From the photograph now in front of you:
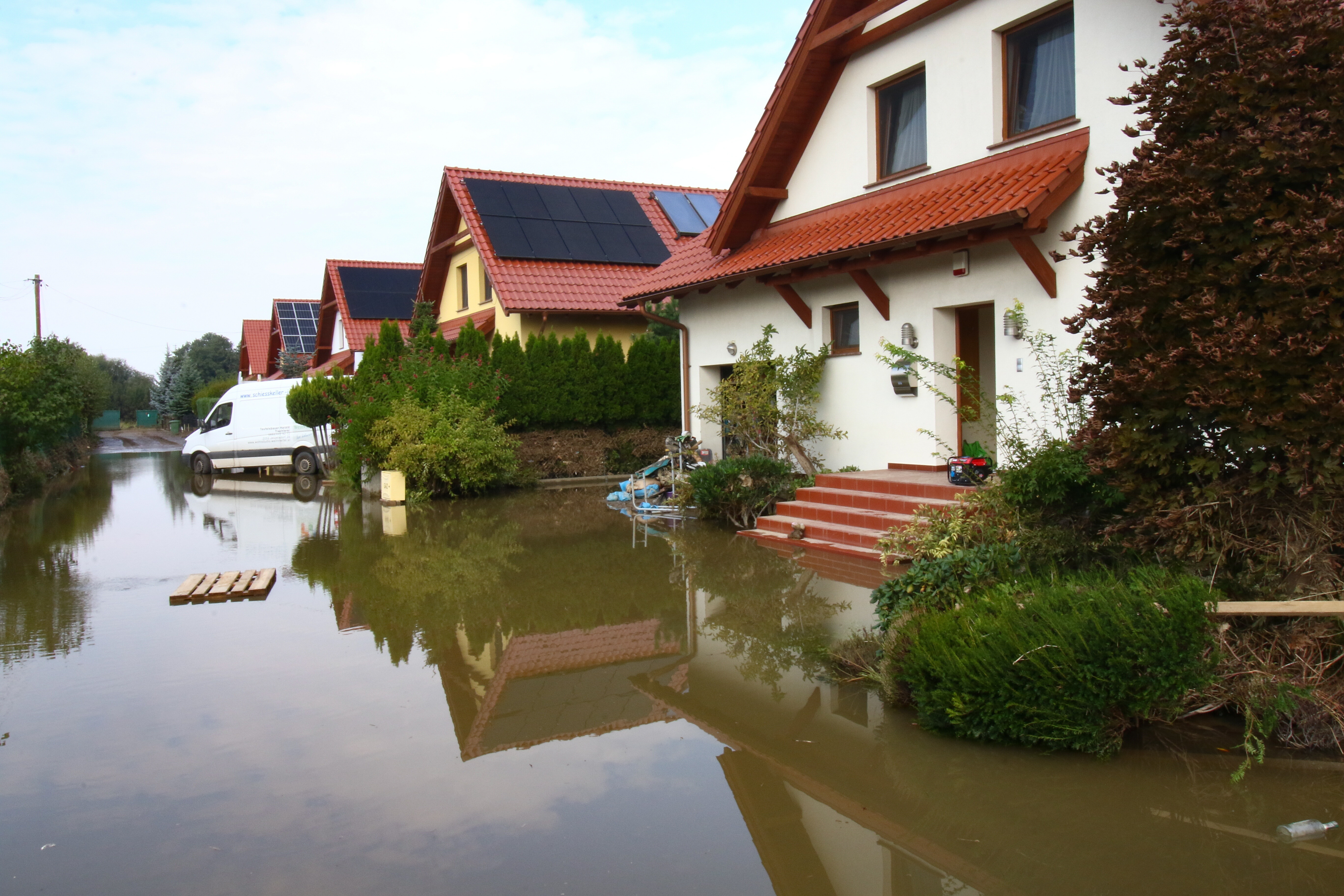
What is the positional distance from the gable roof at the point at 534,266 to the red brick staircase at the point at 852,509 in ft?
31.0

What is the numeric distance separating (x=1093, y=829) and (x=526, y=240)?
2082 centimetres

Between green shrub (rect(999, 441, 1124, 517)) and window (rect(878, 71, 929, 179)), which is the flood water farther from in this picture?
window (rect(878, 71, 929, 179))

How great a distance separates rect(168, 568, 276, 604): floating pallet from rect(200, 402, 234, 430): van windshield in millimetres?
16711

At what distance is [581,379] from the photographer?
21.0 meters

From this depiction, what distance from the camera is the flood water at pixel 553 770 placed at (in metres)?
4.02

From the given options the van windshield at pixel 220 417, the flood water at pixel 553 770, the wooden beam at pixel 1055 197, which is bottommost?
the flood water at pixel 553 770

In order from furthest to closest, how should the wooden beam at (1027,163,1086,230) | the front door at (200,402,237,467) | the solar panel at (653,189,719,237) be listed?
Result: the front door at (200,402,237,467), the solar panel at (653,189,719,237), the wooden beam at (1027,163,1086,230)

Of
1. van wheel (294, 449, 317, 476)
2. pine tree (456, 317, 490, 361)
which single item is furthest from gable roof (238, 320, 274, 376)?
pine tree (456, 317, 490, 361)

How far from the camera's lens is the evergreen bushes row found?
20453 millimetres

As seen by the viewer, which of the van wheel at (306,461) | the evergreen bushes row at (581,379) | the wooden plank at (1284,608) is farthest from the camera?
the van wheel at (306,461)

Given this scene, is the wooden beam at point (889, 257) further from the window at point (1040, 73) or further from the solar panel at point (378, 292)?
the solar panel at point (378, 292)

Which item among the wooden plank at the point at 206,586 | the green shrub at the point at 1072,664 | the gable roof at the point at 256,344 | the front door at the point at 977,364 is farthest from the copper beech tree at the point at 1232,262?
the gable roof at the point at 256,344

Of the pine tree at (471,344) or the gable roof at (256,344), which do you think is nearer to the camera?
the pine tree at (471,344)

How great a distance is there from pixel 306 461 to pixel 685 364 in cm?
1252
